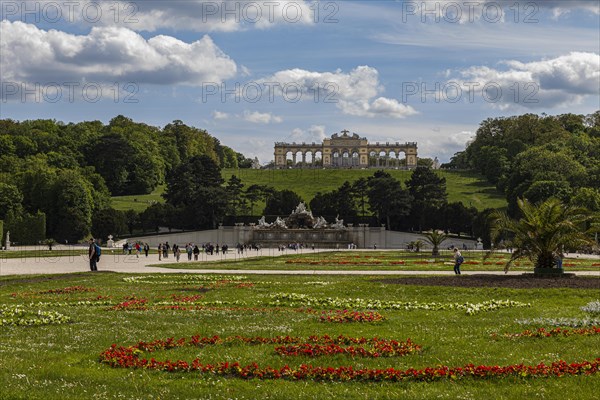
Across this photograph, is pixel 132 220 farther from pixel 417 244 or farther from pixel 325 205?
pixel 417 244

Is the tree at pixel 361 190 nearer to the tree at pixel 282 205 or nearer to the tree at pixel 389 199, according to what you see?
the tree at pixel 389 199

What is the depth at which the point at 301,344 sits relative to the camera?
11.8 meters

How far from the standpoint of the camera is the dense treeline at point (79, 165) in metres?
76.4

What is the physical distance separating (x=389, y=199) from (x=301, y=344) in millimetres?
73694

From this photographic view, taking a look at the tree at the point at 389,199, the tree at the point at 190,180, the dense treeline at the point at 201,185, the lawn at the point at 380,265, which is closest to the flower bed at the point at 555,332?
the lawn at the point at 380,265

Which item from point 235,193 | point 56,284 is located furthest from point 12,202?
point 56,284

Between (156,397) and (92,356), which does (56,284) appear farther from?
(156,397)

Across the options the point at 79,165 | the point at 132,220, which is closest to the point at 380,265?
Answer: the point at 132,220

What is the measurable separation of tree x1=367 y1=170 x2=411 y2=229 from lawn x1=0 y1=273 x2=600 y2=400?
6436cm

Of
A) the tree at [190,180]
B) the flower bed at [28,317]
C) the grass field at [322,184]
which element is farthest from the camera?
the grass field at [322,184]

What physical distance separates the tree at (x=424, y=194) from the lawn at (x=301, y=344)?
65530 millimetres

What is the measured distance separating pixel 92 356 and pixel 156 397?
2.73m

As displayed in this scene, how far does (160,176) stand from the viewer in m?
114

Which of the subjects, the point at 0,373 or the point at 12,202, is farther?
the point at 12,202
